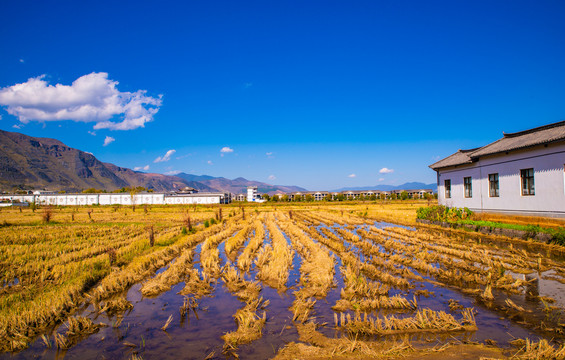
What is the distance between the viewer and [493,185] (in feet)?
69.4

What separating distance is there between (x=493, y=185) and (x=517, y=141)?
3.06m

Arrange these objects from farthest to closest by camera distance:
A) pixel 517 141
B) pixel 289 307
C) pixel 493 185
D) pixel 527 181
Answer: pixel 493 185 < pixel 517 141 < pixel 527 181 < pixel 289 307

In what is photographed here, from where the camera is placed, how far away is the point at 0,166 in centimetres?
18738

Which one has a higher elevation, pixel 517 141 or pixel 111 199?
pixel 517 141

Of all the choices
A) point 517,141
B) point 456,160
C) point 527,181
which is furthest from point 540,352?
point 456,160

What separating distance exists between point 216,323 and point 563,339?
6026mm

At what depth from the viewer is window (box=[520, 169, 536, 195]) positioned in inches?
702

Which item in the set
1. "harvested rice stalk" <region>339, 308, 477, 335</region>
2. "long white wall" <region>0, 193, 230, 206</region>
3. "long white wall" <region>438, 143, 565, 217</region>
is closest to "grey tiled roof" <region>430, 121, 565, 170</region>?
"long white wall" <region>438, 143, 565, 217</region>

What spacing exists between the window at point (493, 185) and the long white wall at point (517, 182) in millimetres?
207

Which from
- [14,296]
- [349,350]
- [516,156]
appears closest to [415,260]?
[349,350]

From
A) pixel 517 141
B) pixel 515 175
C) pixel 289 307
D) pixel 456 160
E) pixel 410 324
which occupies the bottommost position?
pixel 289 307

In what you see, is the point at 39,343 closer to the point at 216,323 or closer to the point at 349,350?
the point at 216,323

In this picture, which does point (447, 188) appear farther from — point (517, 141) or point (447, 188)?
point (517, 141)

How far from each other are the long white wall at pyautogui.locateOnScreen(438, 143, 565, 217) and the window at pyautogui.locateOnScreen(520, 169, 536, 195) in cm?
21
